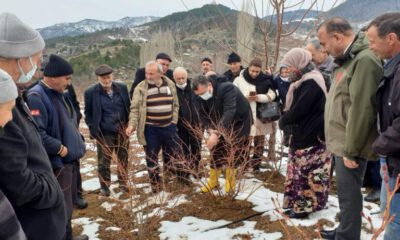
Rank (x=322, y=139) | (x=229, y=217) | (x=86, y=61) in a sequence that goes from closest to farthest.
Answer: (x=322, y=139) < (x=229, y=217) < (x=86, y=61)

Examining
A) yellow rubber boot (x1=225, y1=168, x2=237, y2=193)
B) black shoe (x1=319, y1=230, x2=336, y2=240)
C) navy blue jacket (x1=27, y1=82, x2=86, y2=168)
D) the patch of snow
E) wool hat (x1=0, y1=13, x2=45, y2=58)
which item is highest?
wool hat (x1=0, y1=13, x2=45, y2=58)

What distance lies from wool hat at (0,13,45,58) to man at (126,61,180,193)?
244 centimetres

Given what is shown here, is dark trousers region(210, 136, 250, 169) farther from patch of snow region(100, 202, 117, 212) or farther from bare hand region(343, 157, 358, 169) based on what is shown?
bare hand region(343, 157, 358, 169)

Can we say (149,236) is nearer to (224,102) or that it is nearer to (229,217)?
(229,217)

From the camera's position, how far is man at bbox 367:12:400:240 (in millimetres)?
1958

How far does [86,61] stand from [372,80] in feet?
162

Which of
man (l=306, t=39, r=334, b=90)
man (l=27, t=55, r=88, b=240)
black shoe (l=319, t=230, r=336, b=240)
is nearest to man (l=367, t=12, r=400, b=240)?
black shoe (l=319, t=230, r=336, b=240)

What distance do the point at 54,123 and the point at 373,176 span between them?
3.74 meters

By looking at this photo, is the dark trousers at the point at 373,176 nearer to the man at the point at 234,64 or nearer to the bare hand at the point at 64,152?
the man at the point at 234,64

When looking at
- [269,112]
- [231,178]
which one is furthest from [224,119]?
[269,112]

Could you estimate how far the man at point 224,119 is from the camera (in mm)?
3854

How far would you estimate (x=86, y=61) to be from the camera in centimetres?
4794

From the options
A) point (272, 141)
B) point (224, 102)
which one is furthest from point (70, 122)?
point (272, 141)

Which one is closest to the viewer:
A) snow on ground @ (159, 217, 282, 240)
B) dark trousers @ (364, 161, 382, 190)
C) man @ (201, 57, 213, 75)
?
snow on ground @ (159, 217, 282, 240)
